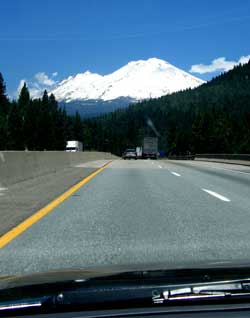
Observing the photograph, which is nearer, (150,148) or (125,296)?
(125,296)

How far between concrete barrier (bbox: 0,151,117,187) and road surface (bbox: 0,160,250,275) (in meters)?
2.37

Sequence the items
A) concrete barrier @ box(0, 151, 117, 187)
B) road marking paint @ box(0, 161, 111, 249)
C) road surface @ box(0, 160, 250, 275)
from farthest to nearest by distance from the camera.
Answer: concrete barrier @ box(0, 151, 117, 187) → road marking paint @ box(0, 161, 111, 249) → road surface @ box(0, 160, 250, 275)

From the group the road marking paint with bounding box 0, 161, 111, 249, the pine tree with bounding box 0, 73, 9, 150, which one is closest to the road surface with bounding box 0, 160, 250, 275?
the road marking paint with bounding box 0, 161, 111, 249

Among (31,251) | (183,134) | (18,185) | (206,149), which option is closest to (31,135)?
(206,149)

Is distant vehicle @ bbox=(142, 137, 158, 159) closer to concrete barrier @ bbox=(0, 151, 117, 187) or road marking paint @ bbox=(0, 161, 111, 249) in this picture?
concrete barrier @ bbox=(0, 151, 117, 187)

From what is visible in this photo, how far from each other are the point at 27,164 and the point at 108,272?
14.0 m

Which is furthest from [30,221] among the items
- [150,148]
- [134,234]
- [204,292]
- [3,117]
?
[3,117]

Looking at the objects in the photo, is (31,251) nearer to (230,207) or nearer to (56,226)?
(56,226)

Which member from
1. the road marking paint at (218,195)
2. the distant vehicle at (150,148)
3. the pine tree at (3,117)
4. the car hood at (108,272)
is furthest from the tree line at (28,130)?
the car hood at (108,272)

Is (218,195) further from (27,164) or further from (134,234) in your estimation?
(27,164)

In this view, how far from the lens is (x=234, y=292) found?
297cm

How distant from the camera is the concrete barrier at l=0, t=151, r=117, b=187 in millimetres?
14250

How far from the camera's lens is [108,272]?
12.2ft

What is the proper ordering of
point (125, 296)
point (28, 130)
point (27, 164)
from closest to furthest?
point (125, 296)
point (27, 164)
point (28, 130)
